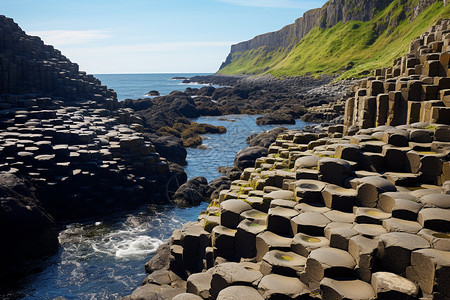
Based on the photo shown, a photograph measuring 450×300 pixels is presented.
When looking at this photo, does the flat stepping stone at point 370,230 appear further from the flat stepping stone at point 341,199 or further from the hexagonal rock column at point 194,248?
the hexagonal rock column at point 194,248

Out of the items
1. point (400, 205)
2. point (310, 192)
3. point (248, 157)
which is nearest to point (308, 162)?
point (310, 192)

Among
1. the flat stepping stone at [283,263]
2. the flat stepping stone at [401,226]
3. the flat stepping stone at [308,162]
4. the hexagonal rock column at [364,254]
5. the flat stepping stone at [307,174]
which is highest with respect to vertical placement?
the flat stepping stone at [308,162]

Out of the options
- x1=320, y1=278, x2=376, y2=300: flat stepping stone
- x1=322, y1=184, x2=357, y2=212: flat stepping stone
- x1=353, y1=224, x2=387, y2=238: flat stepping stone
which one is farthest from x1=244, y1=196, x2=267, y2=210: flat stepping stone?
x1=320, y1=278, x2=376, y2=300: flat stepping stone

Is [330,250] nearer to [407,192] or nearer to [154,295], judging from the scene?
[407,192]

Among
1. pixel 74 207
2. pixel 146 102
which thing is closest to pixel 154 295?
pixel 74 207

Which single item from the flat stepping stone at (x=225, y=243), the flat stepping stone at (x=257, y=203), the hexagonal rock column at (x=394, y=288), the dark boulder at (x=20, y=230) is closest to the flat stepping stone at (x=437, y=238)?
the hexagonal rock column at (x=394, y=288)

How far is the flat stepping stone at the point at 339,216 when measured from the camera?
28.9 ft

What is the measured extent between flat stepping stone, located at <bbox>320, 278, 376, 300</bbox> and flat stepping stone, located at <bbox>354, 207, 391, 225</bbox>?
5.85 feet

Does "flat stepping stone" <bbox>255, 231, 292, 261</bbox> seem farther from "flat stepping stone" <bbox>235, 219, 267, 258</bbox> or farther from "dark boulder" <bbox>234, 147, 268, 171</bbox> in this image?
"dark boulder" <bbox>234, 147, 268, 171</bbox>

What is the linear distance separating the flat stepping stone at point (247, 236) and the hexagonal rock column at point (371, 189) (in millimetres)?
2536

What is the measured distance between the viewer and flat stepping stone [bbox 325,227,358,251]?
7.78 meters

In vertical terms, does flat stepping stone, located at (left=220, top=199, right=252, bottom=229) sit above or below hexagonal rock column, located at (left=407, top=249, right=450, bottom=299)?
below

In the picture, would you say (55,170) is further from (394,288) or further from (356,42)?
(356,42)

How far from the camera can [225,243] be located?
397 inches
